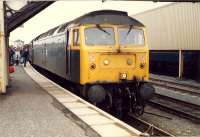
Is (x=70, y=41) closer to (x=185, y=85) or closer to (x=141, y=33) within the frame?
(x=141, y=33)

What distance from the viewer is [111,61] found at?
12211 mm

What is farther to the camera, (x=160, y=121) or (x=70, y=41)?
(x=70, y=41)

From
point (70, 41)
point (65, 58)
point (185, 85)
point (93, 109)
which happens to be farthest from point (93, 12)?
point (185, 85)

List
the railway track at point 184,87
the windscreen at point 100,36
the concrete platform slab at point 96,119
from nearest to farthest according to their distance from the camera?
the concrete platform slab at point 96,119 < the windscreen at point 100,36 < the railway track at point 184,87

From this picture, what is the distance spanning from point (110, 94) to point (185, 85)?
1018cm

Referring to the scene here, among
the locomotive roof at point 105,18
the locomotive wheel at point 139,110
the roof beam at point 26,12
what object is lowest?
the locomotive wheel at point 139,110

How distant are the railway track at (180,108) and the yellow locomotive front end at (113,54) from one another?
1682 millimetres

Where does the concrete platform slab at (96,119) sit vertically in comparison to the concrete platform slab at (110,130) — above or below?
above

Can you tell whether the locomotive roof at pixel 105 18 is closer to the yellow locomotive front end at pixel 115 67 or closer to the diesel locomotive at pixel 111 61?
the diesel locomotive at pixel 111 61

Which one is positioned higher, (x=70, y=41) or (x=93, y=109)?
(x=70, y=41)

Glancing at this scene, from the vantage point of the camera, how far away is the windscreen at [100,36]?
489 inches

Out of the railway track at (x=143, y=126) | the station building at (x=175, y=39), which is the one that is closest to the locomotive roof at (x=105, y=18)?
the railway track at (x=143, y=126)

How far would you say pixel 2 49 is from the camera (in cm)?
1319

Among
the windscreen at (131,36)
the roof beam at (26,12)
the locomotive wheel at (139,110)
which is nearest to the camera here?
the locomotive wheel at (139,110)
